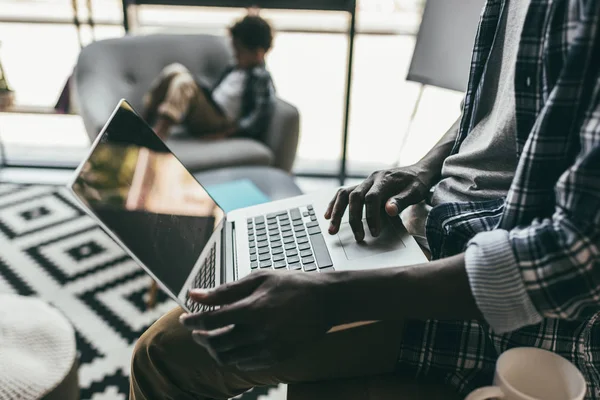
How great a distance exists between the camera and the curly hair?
7.84ft

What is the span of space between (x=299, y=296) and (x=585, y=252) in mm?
309

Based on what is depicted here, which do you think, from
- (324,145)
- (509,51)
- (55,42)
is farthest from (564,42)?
(55,42)

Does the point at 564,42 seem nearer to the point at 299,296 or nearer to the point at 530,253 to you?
the point at 530,253

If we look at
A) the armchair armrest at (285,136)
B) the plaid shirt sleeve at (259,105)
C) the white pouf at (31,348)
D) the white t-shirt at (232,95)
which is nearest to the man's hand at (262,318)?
the white pouf at (31,348)

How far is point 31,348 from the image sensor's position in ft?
3.85

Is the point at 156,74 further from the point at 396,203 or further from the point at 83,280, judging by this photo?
the point at 396,203

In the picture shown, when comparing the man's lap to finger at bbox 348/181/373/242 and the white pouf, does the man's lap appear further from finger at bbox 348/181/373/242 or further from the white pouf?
the white pouf

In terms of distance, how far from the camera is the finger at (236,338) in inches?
23.6

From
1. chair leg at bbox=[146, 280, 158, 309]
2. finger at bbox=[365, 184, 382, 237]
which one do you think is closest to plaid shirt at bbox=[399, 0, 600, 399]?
finger at bbox=[365, 184, 382, 237]

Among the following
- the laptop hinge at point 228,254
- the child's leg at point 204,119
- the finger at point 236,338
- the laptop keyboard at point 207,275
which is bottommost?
the child's leg at point 204,119

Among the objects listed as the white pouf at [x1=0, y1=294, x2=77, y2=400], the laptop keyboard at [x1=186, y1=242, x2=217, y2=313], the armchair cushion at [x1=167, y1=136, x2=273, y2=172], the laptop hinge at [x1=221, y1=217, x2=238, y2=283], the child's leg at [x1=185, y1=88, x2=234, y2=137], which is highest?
the laptop hinge at [x1=221, y1=217, x2=238, y2=283]

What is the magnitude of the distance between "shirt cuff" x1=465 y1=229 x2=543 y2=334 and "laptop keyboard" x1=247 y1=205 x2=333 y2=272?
24 centimetres

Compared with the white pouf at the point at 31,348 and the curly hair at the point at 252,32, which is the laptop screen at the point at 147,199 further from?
the curly hair at the point at 252,32

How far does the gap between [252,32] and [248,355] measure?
6.60 ft
